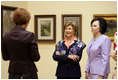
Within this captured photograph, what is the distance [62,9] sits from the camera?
523 cm

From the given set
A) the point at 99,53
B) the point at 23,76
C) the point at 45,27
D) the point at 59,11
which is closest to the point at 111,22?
the point at 59,11

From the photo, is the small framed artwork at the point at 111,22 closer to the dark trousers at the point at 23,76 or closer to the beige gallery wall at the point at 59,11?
the beige gallery wall at the point at 59,11

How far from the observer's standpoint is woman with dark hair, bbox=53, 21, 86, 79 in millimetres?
3367

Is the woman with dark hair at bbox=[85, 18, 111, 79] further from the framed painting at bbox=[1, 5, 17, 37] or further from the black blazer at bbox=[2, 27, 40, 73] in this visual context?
the framed painting at bbox=[1, 5, 17, 37]

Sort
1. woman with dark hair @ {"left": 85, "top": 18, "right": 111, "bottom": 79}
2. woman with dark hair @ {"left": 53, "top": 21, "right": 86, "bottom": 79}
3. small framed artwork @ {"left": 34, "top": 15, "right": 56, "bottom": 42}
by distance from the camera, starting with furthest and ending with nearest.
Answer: small framed artwork @ {"left": 34, "top": 15, "right": 56, "bottom": 42} < woman with dark hair @ {"left": 53, "top": 21, "right": 86, "bottom": 79} < woman with dark hair @ {"left": 85, "top": 18, "right": 111, "bottom": 79}

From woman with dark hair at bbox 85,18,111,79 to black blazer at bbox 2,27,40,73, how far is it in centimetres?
88

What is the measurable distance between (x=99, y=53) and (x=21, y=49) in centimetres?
108

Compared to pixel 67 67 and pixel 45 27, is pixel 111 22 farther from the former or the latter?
pixel 67 67

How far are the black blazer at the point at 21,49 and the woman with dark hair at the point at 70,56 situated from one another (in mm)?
730

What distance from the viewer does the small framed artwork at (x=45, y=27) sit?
5.26m

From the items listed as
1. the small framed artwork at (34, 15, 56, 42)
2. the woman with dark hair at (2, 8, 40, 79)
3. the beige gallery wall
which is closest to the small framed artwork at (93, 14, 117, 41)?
the beige gallery wall

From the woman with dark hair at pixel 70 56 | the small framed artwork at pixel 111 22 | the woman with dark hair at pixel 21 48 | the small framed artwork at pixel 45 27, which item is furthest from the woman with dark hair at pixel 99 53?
the small framed artwork at pixel 45 27

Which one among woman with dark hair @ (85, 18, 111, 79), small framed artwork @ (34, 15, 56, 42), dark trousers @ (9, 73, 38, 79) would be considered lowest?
dark trousers @ (9, 73, 38, 79)

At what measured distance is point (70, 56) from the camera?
11.0 feet
